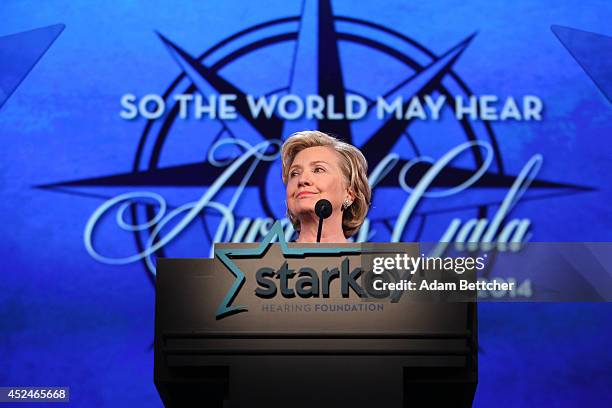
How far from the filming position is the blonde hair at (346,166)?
3744mm

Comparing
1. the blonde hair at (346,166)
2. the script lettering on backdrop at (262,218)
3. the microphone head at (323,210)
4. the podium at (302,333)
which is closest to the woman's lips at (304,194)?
the blonde hair at (346,166)

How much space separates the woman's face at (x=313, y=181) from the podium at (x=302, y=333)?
3.87 ft

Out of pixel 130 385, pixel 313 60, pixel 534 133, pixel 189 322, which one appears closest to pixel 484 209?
pixel 534 133

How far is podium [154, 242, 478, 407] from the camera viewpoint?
238 cm

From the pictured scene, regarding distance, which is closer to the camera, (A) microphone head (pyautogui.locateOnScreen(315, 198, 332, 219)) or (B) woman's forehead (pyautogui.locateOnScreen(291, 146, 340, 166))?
(A) microphone head (pyautogui.locateOnScreen(315, 198, 332, 219))

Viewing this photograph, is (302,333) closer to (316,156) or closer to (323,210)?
(323,210)

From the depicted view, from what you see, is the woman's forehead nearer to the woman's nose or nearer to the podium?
the woman's nose

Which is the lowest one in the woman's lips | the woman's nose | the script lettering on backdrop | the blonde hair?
the woman's lips

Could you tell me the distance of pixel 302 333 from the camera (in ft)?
7.86

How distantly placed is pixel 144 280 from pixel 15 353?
90 cm

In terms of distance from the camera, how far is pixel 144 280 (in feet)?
17.5

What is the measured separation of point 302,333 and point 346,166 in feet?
4.89

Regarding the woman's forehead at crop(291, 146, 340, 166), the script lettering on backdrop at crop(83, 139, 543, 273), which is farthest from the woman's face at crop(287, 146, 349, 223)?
the script lettering on backdrop at crop(83, 139, 543, 273)

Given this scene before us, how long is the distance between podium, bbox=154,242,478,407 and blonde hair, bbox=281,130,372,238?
4.10 feet
